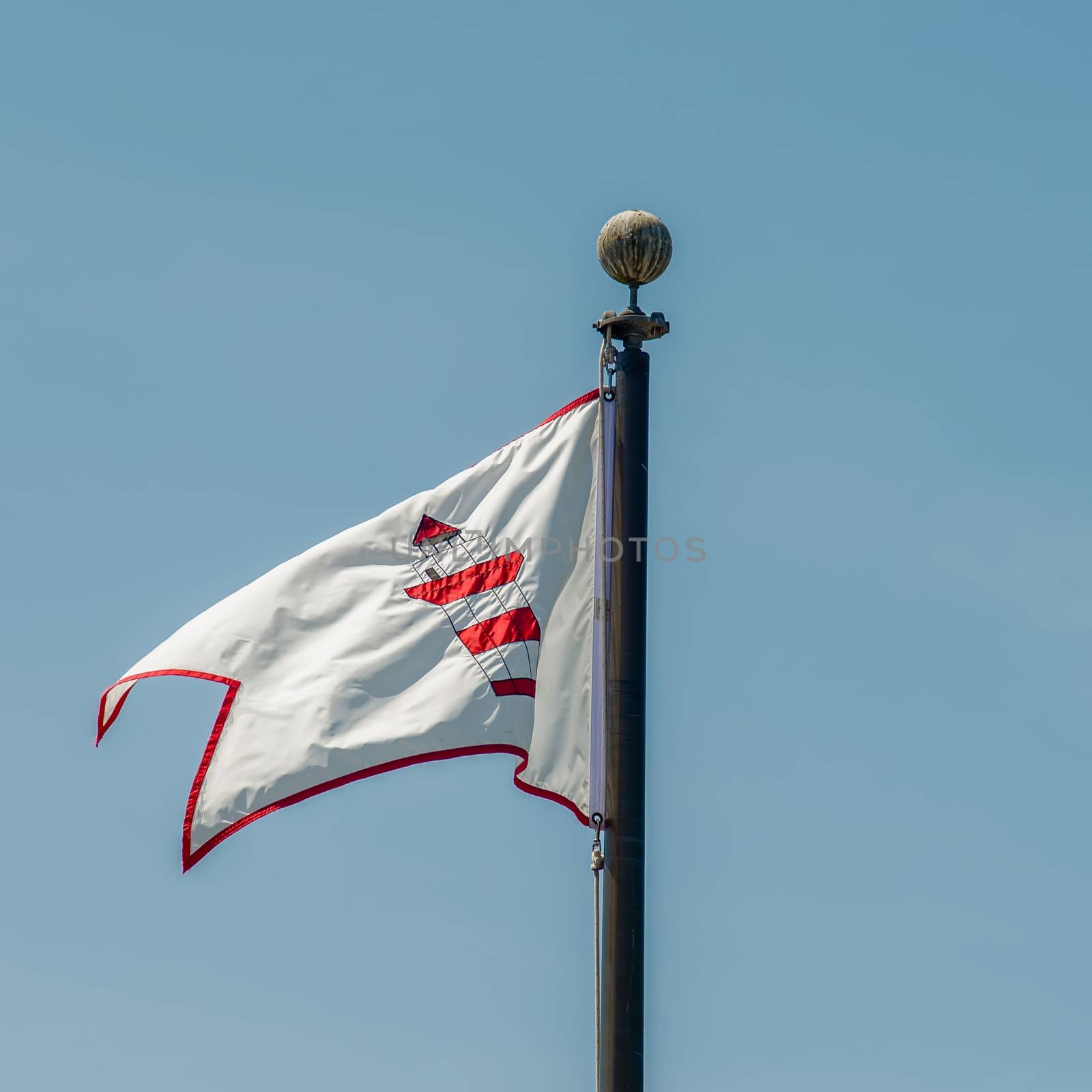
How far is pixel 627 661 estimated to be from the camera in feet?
31.3

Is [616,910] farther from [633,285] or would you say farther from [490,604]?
[633,285]

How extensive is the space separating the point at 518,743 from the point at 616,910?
139cm

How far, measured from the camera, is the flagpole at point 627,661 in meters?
8.84

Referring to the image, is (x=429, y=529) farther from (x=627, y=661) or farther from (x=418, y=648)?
(x=627, y=661)

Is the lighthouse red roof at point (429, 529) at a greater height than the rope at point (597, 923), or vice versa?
the lighthouse red roof at point (429, 529)

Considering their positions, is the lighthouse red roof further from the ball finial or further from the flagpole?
the ball finial

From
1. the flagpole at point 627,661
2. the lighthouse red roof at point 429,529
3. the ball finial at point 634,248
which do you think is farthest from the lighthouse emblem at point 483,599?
the ball finial at point 634,248

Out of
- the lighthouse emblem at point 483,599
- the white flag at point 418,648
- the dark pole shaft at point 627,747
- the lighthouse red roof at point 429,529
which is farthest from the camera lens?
the lighthouse red roof at point 429,529

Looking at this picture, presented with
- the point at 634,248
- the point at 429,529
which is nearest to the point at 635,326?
the point at 634,248

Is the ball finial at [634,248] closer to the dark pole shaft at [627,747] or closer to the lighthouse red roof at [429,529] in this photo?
the dark pole shaft at [627,747]

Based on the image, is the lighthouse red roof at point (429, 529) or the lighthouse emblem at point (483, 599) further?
the lighthouse red roof at point (429, 529)

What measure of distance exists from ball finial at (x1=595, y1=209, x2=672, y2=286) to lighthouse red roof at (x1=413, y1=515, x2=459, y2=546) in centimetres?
188

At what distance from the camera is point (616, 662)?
31.4ft

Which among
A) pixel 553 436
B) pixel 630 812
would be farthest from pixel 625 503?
pixel 630 812
